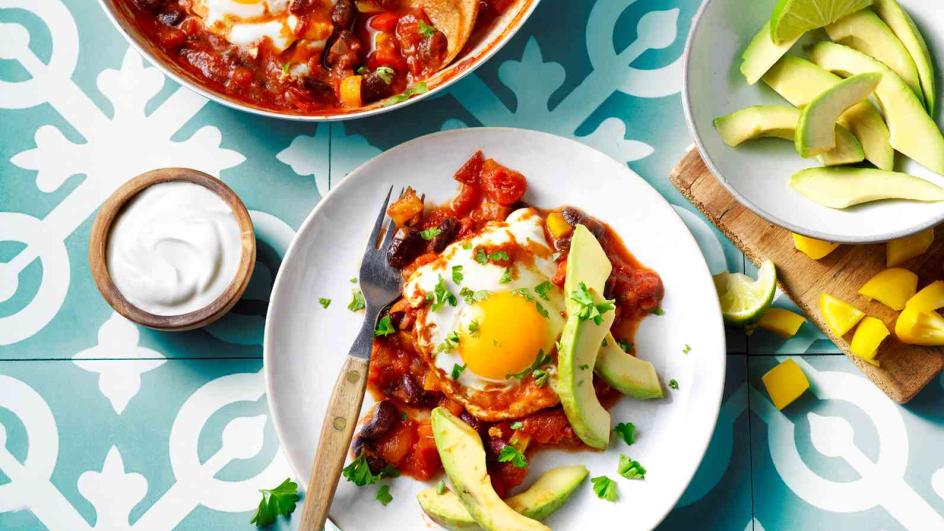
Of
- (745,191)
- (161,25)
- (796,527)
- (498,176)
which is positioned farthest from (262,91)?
(796,527)

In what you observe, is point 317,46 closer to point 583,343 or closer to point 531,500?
point 583,343

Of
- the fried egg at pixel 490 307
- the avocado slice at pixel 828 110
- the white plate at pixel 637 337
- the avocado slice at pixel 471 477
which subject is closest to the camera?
the avocado slice at pixel 828 110

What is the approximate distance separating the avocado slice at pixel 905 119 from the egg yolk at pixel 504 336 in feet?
4.31

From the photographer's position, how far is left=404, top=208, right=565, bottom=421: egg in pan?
3.07 metres

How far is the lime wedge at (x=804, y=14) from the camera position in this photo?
2.84 meters

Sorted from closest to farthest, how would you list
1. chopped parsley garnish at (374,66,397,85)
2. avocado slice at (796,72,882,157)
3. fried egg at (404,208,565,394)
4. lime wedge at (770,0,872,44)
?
1. avocado slice at (796,72,882,157)
2. lime wedge at (770,0,872,44)
3. fried egg at (404,208,565,394)
4. chopped parsley garnish at (374,66,397,85)

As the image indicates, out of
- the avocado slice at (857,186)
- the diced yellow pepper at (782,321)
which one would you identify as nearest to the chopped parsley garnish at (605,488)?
the diced yellow pepper at (782,321)

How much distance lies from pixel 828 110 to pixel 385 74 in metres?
1.56

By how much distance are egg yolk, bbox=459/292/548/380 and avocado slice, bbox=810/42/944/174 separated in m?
1.31

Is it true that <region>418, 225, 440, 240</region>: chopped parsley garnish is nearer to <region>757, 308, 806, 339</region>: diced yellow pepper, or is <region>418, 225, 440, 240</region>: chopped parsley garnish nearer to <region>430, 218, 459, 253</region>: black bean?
<region>430, 218, 459, 253</region>: black bean

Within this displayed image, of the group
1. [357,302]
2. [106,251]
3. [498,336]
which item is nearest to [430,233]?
[357,302]

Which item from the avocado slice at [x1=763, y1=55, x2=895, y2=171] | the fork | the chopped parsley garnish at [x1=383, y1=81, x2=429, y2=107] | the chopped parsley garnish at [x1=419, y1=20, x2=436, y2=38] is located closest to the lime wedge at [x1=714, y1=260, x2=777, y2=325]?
the avocado slice at [x1=763, y1=55, x2=895, y2=171]

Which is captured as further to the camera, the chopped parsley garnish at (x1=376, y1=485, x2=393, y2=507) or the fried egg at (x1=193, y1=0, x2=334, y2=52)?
the fried egg at (x1=193, y1=0, x2=334, y2=52)

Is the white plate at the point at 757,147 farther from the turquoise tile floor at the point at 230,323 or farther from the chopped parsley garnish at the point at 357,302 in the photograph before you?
the chopped parsley garnish at the point at 357,302
